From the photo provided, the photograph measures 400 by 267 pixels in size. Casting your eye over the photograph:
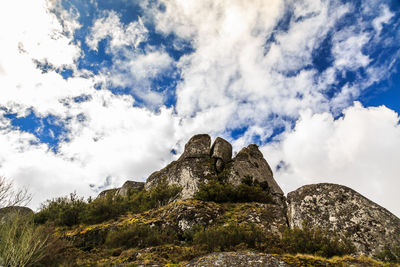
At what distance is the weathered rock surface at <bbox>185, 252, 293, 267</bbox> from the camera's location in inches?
227

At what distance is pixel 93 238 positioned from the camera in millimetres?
11234

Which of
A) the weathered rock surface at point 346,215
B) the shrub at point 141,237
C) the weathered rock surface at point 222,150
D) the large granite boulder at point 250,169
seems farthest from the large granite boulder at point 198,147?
the weathered rock surface at point 346,215

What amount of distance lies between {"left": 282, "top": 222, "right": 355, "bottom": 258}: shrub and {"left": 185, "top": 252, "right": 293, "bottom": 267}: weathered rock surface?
1835 millimetres

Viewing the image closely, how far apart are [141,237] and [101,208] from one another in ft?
22.6

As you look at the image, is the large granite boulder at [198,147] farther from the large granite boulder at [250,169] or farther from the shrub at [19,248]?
the shrub at [19,248]

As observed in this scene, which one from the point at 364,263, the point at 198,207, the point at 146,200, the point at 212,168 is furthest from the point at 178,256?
the point at 212,168

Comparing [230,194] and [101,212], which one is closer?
[230,194]

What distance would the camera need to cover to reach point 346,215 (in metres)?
8.79

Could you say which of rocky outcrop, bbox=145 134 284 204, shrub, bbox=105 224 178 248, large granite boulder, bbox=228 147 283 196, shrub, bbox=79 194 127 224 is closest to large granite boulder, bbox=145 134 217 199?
rocky outcrop, bbox=145 134 284 204

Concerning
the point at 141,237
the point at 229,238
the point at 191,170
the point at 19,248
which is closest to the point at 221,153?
the point at 191,170

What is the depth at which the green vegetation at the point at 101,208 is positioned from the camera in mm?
14922

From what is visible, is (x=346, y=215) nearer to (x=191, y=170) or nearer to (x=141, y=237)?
(x=141, y=237)

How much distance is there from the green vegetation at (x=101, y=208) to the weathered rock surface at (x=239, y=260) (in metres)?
9.55

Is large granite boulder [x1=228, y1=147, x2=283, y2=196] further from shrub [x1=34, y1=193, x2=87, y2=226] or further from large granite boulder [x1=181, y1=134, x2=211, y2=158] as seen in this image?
shrub [x1=34, y1=193, x2=87, y2=226]
